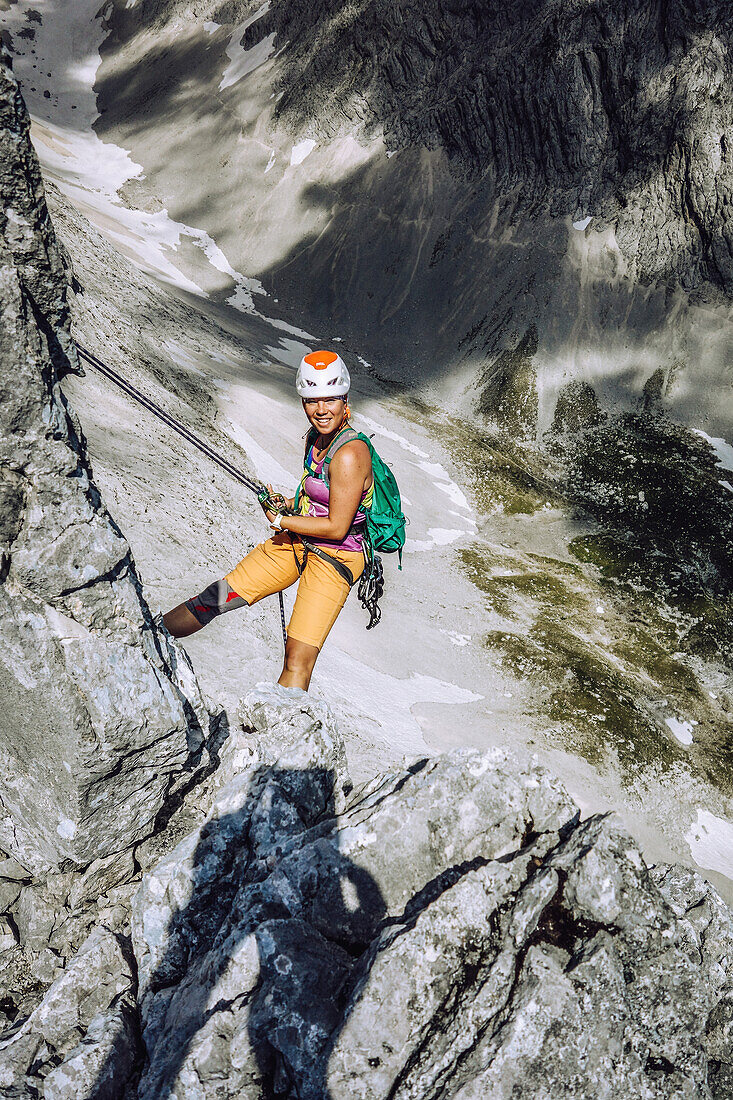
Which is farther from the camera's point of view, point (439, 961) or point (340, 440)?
point (340, 440)

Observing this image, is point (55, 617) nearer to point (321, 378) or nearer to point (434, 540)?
point (321, 378)

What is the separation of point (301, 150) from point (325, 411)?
316 feet

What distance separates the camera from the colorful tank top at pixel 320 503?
884 centimetres

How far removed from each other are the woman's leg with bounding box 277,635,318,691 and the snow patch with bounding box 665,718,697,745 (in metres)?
22.4

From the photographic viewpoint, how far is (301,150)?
87938mm

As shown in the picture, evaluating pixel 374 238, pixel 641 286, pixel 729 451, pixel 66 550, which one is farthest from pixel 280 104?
pixel 66 550

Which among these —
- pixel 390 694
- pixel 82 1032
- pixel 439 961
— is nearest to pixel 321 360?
pixel 439 961

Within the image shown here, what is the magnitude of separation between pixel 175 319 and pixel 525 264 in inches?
1705

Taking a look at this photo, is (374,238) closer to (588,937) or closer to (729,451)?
(729,451)

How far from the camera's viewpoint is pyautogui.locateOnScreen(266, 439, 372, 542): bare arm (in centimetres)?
816

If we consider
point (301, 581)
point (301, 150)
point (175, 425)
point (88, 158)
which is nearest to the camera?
point (301, 581)

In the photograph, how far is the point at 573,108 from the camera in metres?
68.1

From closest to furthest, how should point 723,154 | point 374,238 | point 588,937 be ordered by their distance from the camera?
point 588,937 < point 723,154 < point 374,238

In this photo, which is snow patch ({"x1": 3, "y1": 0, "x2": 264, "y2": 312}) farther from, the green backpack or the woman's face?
the green backpack
